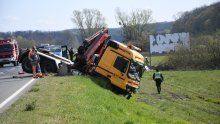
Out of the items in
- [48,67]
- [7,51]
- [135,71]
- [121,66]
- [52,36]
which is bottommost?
[52,36]

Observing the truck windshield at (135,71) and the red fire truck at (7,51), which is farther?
the red fire truck at (7,51)

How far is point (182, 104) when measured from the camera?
26.9 meters

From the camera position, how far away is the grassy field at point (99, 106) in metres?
11.7

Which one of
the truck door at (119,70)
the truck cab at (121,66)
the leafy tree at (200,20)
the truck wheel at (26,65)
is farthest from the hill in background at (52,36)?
the truck door at (119,70)

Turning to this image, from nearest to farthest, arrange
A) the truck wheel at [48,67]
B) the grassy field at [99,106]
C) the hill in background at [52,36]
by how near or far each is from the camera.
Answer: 1. the grassy field at [99,106]
2. the truck wheel at [48,67]
3. the hill in background at [52,36]

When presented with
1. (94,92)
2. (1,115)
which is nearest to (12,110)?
(1,115)

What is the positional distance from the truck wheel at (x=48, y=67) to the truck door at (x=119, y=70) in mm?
5881

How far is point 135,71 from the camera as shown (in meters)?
23.6

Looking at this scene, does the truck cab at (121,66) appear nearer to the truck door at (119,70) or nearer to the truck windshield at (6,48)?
the truck door at (119,70)

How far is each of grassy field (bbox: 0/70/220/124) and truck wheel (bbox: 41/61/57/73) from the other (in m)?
4.96

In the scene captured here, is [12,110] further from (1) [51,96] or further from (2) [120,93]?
(2) [120,93]

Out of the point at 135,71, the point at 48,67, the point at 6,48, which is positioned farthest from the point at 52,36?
the point at 135,71

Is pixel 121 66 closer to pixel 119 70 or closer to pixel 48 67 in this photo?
pixel 119 70

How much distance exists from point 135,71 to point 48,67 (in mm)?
6973
